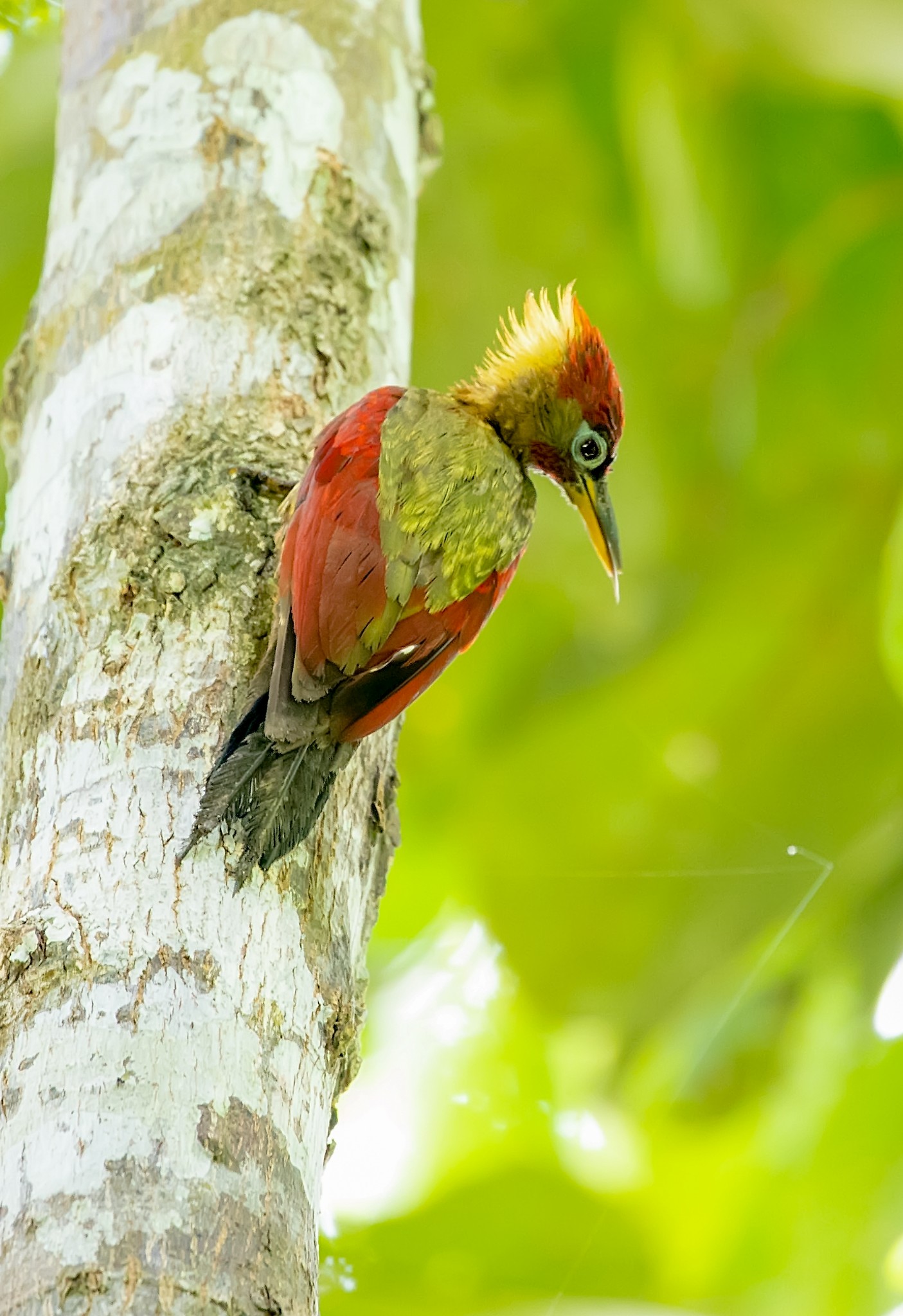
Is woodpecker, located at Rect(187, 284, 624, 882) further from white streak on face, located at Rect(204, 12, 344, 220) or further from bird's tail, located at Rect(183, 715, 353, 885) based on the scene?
white streak on face, located at Rect(204, 12, 344, 220)

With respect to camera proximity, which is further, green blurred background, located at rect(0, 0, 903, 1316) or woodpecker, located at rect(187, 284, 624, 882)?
green blurred background, located at rect(0, 0, 903, 1316)

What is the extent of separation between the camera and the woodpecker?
5.86ft

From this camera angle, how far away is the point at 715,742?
4.56m

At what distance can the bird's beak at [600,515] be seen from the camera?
2908mm

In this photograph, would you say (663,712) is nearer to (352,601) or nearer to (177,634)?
(352,601)

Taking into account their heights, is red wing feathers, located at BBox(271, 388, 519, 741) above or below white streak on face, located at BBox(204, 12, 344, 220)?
below

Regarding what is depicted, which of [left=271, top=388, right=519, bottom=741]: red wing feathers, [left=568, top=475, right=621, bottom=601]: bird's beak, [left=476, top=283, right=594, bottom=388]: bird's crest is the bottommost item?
[left=271, top=388, right=519, bottom=741]: red wing feathers

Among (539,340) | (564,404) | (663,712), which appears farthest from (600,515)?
(663,712)

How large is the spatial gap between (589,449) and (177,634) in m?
1.28

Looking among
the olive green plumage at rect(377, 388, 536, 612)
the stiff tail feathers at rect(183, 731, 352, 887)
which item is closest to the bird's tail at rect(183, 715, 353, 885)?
the stiff tail feathers at rect(183, 731, 352, 887)

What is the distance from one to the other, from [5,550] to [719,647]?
281 centimetres

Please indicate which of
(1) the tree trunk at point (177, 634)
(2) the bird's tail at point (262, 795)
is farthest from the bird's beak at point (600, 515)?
(2) the bird's tail at point (262, 795)

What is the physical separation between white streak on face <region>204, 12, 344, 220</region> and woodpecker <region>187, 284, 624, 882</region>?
0.44 metres

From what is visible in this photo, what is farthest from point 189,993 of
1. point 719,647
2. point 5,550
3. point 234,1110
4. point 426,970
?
point 719,647
